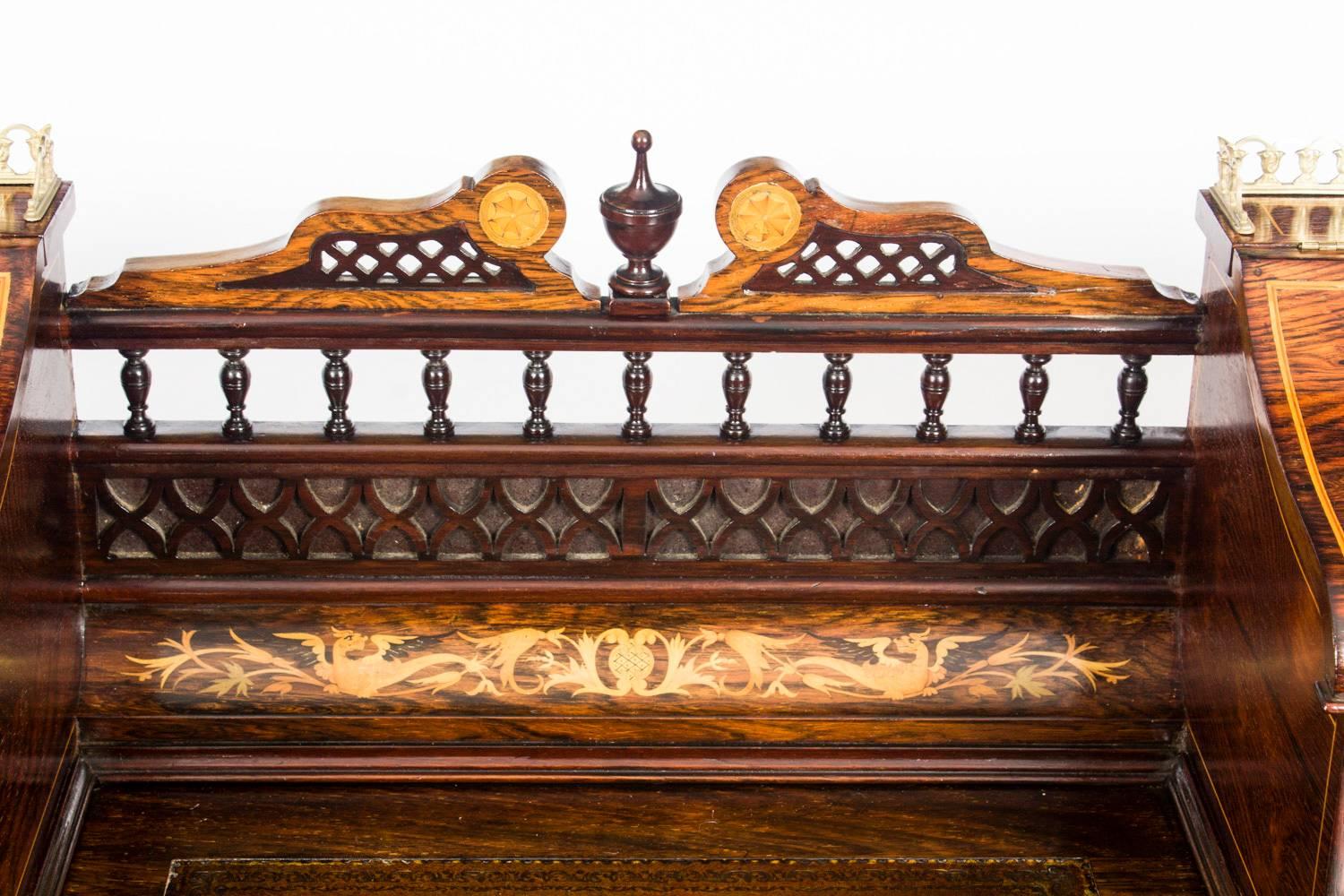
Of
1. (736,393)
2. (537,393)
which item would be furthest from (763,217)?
(537,393)

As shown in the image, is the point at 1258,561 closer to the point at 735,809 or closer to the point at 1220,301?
the point at 1220,301

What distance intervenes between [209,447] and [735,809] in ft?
2.87

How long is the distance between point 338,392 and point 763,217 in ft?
2.04

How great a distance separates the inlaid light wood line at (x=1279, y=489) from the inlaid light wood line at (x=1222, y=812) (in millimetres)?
427

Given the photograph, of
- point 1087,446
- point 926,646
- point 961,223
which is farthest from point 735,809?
point 961,223

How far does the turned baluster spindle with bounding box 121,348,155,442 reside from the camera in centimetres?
265

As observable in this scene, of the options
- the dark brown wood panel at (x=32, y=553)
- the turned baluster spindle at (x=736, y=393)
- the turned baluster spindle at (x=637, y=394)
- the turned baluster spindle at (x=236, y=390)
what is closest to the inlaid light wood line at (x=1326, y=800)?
the turned baluster spindle at (x=736, y=393)

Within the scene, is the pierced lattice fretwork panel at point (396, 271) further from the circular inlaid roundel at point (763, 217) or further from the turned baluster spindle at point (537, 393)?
the circular inlaid roundel at point (763, 217)

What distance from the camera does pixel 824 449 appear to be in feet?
8.82

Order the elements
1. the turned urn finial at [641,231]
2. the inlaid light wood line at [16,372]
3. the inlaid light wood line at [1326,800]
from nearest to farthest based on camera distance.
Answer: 1. the inlaid light wood line at [1326,800]
2. the inlaid light wood line at [16,372]
3. the turned urn finial at [641,231]

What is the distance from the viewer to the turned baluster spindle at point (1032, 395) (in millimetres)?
2672

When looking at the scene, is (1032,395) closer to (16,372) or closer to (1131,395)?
(1131,395)

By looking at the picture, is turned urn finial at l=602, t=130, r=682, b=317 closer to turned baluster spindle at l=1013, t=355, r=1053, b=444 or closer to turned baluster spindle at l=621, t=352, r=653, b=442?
turned baluster spindle at l=621, t=352, r=653, b=442

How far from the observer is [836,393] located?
105 inches
